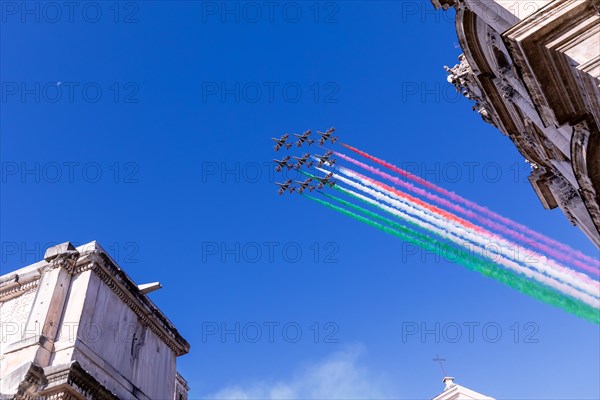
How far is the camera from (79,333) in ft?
47.6

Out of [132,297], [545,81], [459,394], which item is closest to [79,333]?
[132,297]

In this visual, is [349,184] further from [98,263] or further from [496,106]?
[98,263]

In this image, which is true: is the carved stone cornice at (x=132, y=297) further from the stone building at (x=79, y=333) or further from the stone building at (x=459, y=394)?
the stone building at (x=459, y=394)

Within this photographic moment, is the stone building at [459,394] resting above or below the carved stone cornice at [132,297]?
above

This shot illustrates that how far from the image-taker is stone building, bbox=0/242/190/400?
13047mm

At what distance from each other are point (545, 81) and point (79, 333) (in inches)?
623

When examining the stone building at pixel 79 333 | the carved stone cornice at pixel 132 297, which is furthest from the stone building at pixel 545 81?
the stone building at pixel 79 333

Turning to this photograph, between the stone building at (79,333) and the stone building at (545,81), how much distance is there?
1516 cm

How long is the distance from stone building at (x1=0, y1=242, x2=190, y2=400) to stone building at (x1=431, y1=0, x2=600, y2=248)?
1516 centimetres

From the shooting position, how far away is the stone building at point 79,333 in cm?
1305

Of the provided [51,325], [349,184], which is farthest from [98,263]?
[349,184]

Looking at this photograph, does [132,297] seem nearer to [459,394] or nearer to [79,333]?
[79,333]

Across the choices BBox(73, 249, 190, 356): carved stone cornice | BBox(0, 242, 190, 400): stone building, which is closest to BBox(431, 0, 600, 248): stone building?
BBox(73, 249, 190, 356): carved stone cornice

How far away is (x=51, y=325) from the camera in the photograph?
48.0ft
